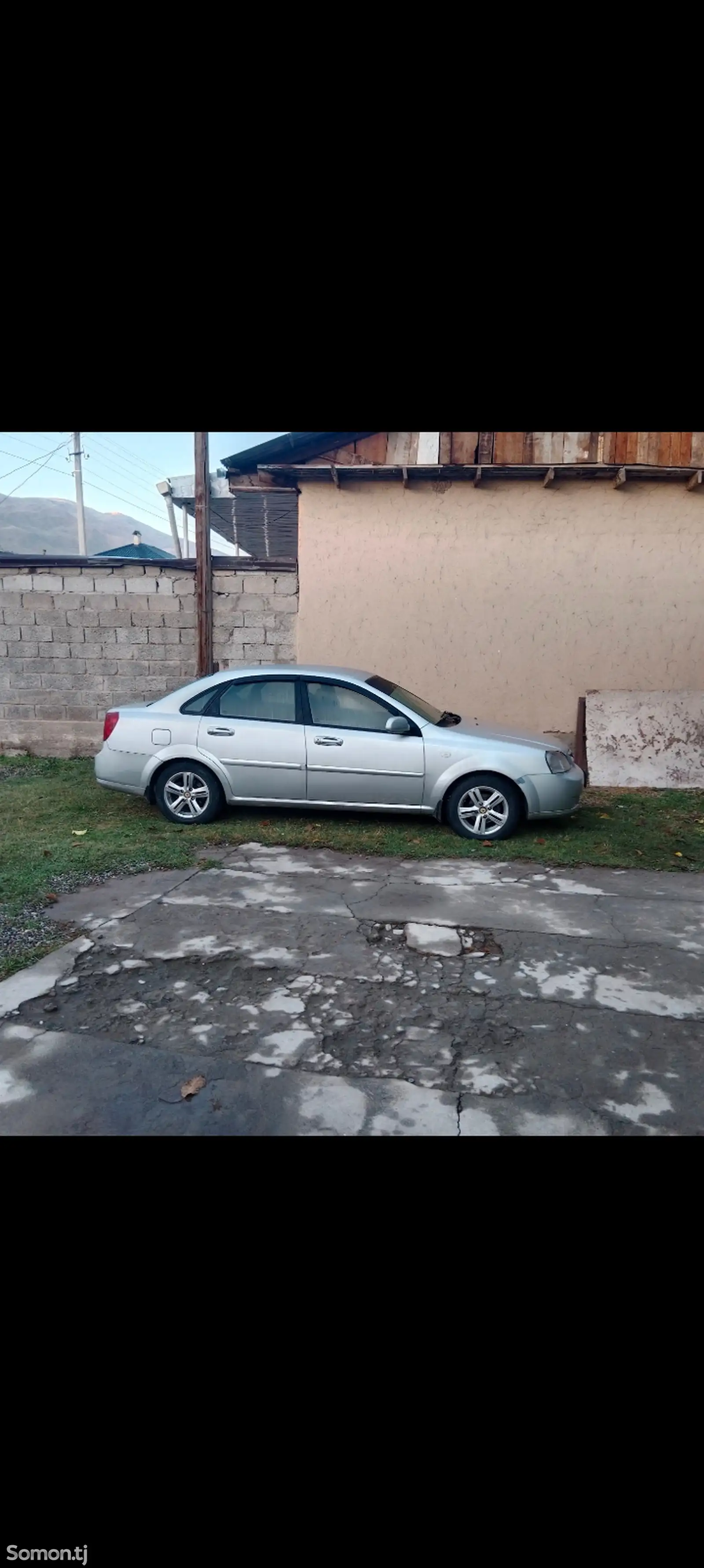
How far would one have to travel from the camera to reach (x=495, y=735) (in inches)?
235

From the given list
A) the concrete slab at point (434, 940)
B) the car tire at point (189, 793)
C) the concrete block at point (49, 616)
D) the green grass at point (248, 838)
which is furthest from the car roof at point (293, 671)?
the concrete block at point (49, 616)

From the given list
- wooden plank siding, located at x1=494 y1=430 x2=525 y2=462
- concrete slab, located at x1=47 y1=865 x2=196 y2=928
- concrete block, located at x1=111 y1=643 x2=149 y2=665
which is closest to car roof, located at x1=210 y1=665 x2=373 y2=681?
concrete slab, located at x1=47 y1=865 x2=196 y2=928

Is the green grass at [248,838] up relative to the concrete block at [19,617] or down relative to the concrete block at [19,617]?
down

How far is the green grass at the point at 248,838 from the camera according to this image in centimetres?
493

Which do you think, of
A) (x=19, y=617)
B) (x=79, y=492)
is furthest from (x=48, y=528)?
(x=19, y=617)

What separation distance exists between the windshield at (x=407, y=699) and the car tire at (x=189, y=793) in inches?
61.6

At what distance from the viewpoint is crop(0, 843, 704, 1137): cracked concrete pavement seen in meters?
2.40
